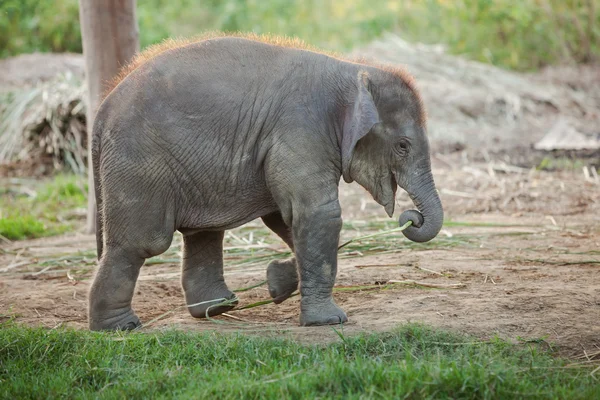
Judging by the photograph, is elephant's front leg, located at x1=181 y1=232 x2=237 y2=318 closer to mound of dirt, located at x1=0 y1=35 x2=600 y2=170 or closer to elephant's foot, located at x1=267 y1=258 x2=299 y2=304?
elephant's foot, located at x1=267 y1=258 x2=299 y2=304

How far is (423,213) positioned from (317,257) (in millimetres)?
791

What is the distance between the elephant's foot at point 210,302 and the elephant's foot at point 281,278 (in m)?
0.30

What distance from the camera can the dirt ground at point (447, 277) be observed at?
533 centimetres

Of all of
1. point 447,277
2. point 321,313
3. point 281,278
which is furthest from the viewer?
point 447,277

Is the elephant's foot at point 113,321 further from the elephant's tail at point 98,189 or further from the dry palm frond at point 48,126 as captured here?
the dry palm frond at point 48,126

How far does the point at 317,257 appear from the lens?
18.1ft

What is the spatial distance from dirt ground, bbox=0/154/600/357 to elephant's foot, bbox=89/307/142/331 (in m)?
→ 0.23

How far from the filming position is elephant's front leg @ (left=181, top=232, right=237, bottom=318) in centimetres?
607

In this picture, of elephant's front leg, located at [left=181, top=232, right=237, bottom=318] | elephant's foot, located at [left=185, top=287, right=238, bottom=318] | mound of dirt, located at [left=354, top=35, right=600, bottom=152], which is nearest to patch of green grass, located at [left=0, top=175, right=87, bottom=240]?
elephant's front leg, located at [left=181, top=232, right=237, bottom=318]

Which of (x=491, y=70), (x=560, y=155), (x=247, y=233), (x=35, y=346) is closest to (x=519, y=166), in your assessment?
(x=560, y=155)

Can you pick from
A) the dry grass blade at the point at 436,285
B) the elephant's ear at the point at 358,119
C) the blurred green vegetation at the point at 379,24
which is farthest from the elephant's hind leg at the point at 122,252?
the blurred green vegetation at the point at 379,24

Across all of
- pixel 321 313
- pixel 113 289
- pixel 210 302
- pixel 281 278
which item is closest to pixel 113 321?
pixel 113 289

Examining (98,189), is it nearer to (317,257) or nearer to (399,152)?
(317,257)

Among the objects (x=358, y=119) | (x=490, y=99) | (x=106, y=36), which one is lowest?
(x=358, y=119)
